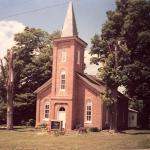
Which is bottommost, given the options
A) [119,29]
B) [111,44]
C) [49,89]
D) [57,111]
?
[57,111]

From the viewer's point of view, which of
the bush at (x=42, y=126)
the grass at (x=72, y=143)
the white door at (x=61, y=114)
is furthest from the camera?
the bush at (x=42, y=126)

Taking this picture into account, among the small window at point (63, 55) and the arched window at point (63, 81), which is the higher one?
the small window at point (63, 55)

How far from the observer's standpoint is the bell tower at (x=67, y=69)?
139 feet

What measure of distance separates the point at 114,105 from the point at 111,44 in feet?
25.1

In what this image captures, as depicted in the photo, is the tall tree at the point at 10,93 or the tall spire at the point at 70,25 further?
the tall spire at the point at 70,25

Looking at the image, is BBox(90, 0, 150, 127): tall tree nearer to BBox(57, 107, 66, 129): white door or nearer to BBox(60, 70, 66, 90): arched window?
BBox(60, 70, 66, 90): arched window

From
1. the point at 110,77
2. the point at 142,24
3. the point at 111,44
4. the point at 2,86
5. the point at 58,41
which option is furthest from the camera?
the point at 2,86

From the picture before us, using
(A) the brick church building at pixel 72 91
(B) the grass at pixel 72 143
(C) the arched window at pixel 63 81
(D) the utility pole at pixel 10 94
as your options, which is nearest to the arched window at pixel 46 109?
(A) the brick church building at pixel 72 91

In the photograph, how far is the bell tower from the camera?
139ft

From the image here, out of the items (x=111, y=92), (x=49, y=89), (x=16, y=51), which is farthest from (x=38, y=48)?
(x=111, y=92)

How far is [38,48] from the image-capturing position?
5859cm

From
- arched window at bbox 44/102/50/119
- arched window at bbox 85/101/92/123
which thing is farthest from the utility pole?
arched window at bbox 85/101/92/123

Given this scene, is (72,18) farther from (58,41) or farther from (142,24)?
(142,24)

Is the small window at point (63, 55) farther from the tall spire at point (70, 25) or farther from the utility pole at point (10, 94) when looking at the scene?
the utility pole at point (10, 94)
